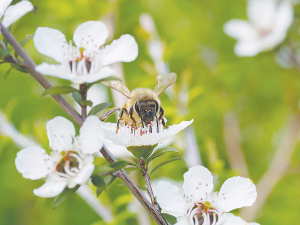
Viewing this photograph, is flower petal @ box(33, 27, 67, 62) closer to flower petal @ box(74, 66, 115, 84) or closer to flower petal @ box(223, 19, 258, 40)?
flower petal @ box(74, 66, 115, 84)

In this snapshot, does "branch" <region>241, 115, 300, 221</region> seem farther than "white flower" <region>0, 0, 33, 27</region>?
Yes

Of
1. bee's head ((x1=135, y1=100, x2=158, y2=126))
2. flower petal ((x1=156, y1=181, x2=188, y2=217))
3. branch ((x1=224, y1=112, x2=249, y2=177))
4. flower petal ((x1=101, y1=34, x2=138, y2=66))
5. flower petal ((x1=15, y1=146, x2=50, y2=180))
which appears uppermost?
flower petal ((x1=101, y1=34, x2=138, y2=66))

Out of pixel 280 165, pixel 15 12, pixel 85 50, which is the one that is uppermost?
pixel 15 12

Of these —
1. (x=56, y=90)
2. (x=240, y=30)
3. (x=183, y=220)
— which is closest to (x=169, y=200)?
(x=183, y=220)

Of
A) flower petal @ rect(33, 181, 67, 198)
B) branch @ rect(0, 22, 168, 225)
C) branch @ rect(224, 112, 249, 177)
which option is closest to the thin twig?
branch @ rect(0, 22, 168, 225)

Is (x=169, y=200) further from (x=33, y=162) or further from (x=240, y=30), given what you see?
(x=240, y=30)
